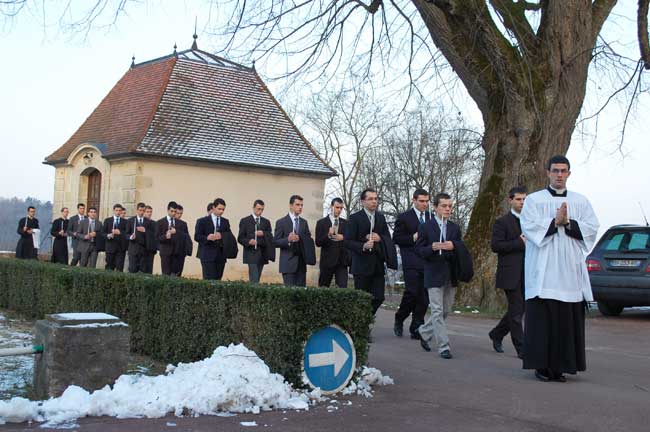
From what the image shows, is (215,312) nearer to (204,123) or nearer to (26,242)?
(26,242)

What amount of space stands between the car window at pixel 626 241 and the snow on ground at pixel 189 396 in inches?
428

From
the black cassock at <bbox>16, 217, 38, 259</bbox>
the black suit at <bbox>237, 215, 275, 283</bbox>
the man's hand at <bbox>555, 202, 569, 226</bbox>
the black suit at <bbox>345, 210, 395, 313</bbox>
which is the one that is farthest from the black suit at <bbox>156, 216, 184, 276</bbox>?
the man's hand at <bbox>555, 202, 569, 226</bbox>

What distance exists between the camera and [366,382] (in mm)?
7887

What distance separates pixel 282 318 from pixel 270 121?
77.6ft

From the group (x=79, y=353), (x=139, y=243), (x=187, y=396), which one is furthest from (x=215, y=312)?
(x=139, y=243)

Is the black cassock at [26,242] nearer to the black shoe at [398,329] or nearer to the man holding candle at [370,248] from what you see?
the black shoe at [398,329]

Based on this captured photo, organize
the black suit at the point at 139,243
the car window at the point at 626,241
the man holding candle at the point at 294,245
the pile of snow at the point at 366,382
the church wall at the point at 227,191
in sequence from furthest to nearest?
the church wall at the point at 227,191 → the black suit at the point at 139,243 → the car window at the point at 626,241 → the man holding candle at the point at 294,245 → the pile of snow at the point at 366,382

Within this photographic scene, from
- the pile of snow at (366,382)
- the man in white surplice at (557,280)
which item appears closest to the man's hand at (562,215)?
the man in white surplice at (557,280)

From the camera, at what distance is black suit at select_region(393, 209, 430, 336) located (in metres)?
11.7

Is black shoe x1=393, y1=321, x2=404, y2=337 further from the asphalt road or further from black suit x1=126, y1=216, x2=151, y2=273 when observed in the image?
black suit x1=126, y1=216, x2=151, y2=273

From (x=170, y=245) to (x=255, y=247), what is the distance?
9.41ft

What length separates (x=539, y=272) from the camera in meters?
8.76

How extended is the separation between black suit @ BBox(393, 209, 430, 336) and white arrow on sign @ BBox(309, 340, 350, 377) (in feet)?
13.9

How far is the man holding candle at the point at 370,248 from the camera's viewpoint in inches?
442
